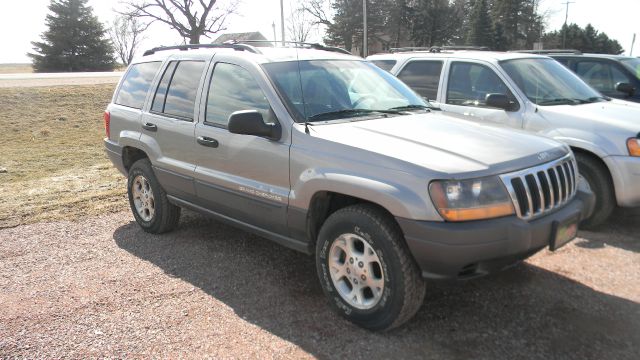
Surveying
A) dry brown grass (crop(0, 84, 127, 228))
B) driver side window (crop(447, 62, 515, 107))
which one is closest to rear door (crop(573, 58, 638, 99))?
driver side window (crop(447, 62, 515, 107))

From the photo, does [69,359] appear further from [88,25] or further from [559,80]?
[88,25]

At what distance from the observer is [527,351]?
3.15 metres

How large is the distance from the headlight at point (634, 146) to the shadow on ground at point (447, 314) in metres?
1.67

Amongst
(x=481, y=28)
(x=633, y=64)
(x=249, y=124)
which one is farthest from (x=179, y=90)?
(x=481, y=28)

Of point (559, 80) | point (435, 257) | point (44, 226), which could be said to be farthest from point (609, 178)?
point (44, 226)

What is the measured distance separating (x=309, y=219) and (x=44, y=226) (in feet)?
12.4

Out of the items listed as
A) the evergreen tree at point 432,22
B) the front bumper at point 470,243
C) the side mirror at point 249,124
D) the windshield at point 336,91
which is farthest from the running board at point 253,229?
the evergreen tree at point 432,22

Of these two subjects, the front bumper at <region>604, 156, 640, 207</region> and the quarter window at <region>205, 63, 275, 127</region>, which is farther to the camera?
the front bumper at <region>604, 156, 640, 207</region>

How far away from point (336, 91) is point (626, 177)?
301 centimetres

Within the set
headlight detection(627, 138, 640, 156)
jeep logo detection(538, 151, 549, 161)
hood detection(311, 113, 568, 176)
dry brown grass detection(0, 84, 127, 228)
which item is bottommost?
dry brown grass detection(0, 84, 127, 228)

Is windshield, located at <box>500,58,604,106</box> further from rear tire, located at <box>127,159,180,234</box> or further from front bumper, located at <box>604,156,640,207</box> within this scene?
rear tire, located at <box>127,159,180,234</box>

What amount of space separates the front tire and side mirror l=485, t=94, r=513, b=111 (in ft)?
9.76

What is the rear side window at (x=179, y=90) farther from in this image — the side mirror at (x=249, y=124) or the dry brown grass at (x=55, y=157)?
the dry brown grass at (x=55, y=157)

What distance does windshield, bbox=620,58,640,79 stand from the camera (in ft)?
26.8
